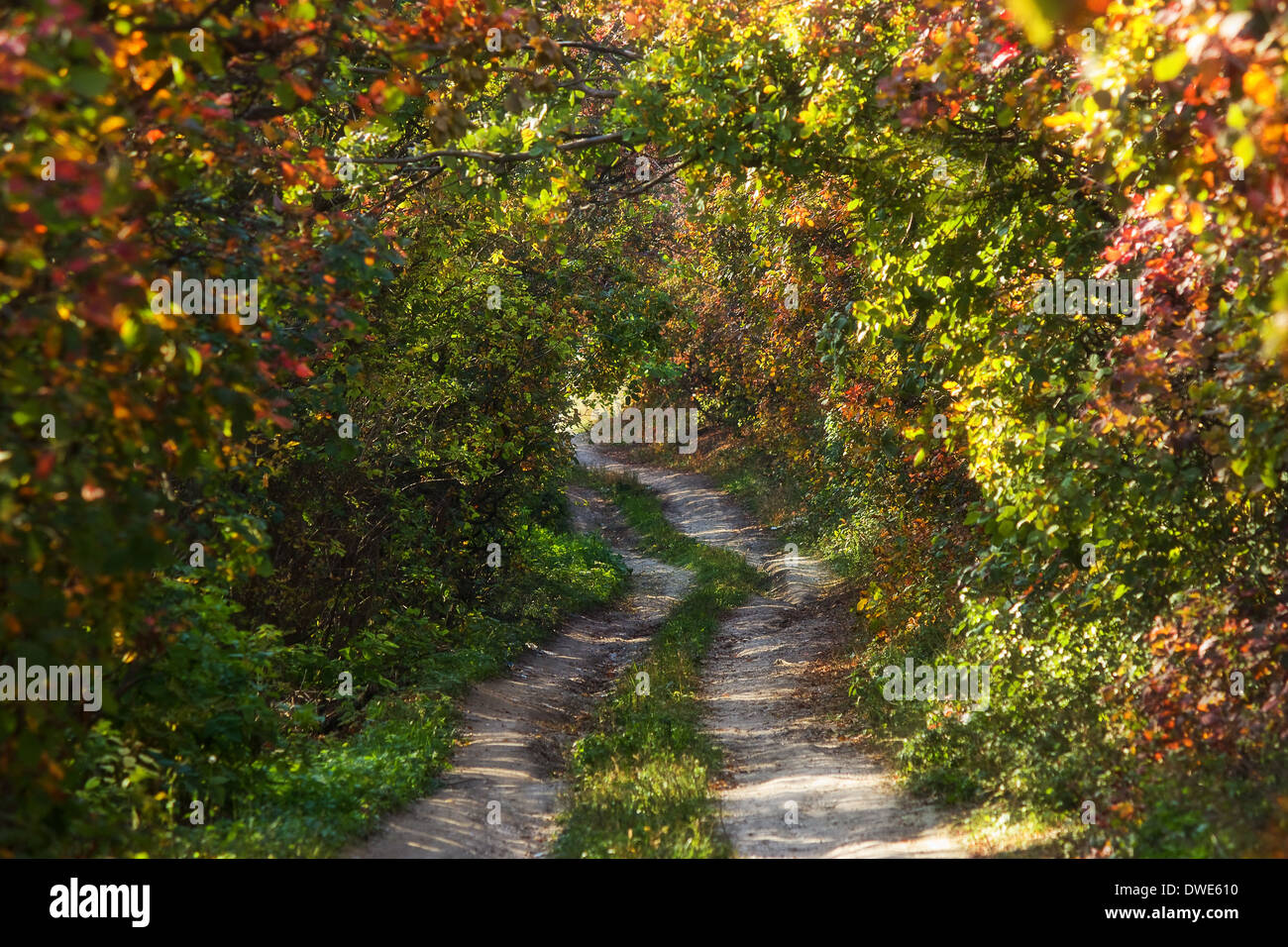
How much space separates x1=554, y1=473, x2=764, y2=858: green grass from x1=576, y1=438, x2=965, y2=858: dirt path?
0.77 feet

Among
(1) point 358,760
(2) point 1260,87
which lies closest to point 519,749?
(1) point 358,760

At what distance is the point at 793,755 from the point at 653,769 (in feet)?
5.65

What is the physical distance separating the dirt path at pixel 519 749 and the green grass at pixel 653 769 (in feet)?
1.08

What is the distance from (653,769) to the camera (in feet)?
29.4

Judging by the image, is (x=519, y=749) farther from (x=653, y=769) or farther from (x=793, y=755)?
(x=793, y=755)

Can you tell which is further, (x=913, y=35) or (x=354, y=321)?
(x=913, y=35)

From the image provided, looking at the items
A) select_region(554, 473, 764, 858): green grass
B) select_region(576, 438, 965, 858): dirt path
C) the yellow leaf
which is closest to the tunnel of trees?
the yellow leaf

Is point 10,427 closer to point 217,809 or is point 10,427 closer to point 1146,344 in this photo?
point 217,809

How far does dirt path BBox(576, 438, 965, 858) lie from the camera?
7.38m

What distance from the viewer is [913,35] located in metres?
8.10

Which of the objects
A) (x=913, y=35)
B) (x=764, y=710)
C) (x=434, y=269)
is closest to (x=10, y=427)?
(x=913, y=35)

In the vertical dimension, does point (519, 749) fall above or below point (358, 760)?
below

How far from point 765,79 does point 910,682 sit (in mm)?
5691

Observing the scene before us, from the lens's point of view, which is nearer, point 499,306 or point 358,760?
point 358,760
